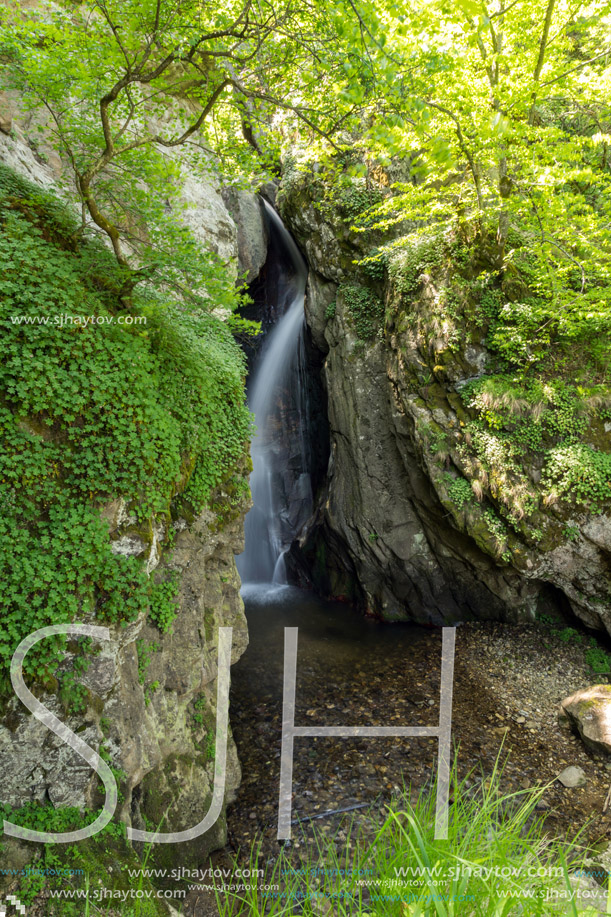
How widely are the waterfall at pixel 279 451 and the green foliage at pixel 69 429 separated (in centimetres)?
921

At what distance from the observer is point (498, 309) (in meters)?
8.20

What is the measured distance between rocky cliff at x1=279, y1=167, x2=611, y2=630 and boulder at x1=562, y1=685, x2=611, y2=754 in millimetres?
1819

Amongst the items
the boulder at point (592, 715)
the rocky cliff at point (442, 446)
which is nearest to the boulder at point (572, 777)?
the boulder at point (592, 715)

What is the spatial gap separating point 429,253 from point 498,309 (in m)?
2.07

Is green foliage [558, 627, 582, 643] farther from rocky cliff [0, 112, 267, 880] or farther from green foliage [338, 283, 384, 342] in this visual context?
green foliage [338, 283, 384, 342]

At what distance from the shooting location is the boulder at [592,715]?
5512 mm

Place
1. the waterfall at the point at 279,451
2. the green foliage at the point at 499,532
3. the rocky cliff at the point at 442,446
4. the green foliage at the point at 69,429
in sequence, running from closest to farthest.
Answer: the green foliage at the point at 69,429 → the rocky cliff at the point at 442,446 → the green foliage at the point at 499,532 → the waterfall at the point at 279,451

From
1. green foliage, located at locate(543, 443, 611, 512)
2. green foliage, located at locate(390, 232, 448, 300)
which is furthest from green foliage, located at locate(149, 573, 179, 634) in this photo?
green foliage, located at locate(390, 232, 448, 300)

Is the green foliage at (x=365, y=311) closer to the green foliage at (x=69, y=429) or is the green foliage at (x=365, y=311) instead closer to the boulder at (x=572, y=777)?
the green foliage at (x=69, y=429)

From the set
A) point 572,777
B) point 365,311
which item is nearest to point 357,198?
point 365,311

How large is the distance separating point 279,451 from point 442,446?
7234 mm

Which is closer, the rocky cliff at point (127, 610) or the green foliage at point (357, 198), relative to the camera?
the rocky cliff at point (127, 610)

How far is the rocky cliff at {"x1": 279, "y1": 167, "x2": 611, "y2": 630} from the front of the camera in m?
7.57

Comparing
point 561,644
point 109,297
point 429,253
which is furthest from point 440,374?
point 109,297
